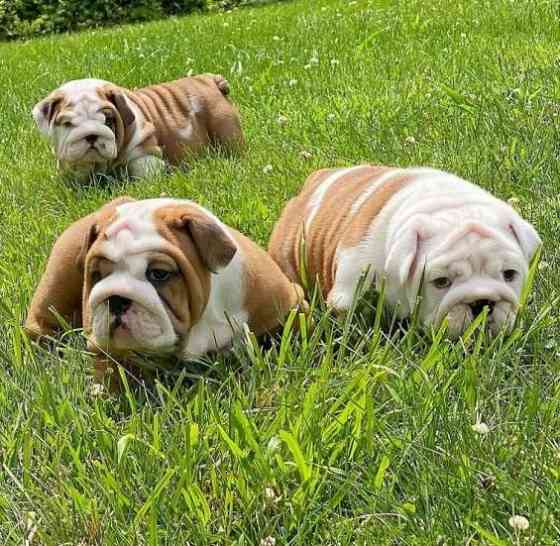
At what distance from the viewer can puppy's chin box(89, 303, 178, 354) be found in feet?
9.53

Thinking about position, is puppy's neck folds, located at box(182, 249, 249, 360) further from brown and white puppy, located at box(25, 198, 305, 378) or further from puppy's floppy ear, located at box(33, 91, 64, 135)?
puppy's floppy ear, located at box(33, 91, 64, 135)

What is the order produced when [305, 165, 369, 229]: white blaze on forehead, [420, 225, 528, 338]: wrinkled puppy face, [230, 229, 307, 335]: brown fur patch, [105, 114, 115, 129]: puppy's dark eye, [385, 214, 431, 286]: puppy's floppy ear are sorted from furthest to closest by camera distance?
[105, 114, 115, 129]: puppy's dark eye < [305, 165, 369, 229]: white blaze on forehead < [230, 229, 307, 335]: brown fur patch < [385, 214, 431, 286]: puppy's floppy ear < [420, 225, 528, 338]: wrinkled puppy face

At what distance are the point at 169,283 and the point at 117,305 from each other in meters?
0.18

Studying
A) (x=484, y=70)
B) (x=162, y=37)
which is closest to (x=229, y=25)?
(x=162, y=37)

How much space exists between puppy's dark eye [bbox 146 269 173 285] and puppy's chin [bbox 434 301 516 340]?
87 centimetres

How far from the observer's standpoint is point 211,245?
304cm

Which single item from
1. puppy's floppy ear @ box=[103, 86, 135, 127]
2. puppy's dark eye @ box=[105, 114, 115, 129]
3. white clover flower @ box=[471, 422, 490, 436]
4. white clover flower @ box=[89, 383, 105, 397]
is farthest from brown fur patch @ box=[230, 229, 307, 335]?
puppy's floppy ear @ box=[103, 86, 135, 127]

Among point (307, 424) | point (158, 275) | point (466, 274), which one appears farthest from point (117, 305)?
point (466, 274)

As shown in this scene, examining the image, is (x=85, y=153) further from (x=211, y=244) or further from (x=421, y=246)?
(x=421, y=246)

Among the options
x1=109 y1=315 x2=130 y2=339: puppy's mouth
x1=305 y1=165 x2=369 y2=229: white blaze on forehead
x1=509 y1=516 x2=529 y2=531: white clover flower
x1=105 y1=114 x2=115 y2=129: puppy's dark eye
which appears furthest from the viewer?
x1=105 y1=114 x2=115 y2=129: puppy's dark eye

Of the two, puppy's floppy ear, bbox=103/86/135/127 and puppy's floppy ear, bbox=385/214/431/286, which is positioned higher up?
puppy's floppy ear, bbox=385/214/431/286

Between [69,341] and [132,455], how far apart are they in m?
1.03

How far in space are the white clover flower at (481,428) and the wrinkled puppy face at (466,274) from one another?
0.60 metres

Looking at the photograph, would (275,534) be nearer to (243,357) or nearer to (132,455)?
(132,455)
